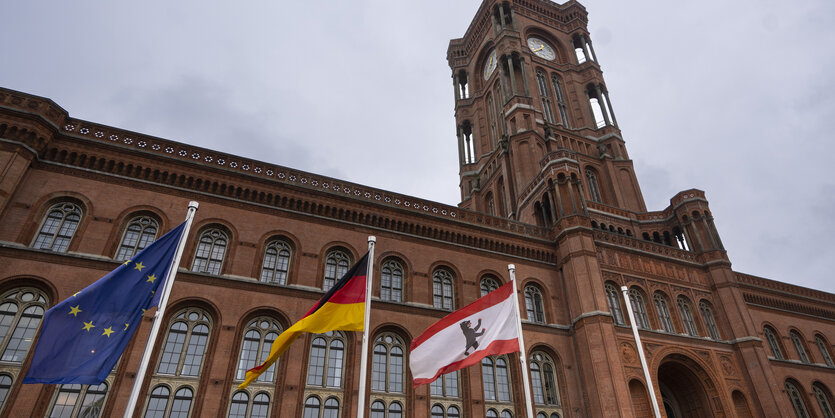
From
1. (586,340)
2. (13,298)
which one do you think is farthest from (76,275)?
(586,340)

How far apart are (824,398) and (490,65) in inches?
1484

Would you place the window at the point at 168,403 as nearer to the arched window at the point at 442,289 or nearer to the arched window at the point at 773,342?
the arched window at the point at 442,289

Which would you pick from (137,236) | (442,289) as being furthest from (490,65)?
(137,236)

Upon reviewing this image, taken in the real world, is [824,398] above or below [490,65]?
below

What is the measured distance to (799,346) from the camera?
104 ft

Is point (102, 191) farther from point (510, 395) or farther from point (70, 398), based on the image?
point (510, 395)

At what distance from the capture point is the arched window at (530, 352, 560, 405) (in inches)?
886

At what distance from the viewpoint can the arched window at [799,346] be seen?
31.4 metres

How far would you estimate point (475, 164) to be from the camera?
155ft

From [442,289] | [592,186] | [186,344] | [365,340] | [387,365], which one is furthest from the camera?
[592,186]

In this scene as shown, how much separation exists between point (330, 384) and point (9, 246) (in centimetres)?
1247

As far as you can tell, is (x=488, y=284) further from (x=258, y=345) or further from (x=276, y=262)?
(x=258, y=345)

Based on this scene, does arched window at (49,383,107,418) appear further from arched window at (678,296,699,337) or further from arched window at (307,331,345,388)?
arched window at (678,296,699,337)

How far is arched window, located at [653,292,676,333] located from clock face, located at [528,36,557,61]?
28640 millimetres
